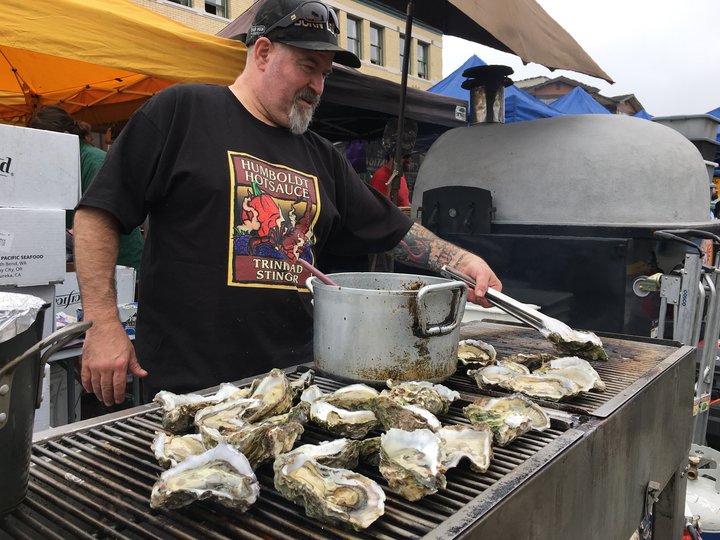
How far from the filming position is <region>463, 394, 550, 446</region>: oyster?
1159mm

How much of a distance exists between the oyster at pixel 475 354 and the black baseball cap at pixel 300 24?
115 centimetres

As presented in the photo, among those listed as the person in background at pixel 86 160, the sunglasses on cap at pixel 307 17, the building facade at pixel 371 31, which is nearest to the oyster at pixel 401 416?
the sunglasses on cap at pixel 307 17

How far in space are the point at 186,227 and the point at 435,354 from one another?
0.97 metres

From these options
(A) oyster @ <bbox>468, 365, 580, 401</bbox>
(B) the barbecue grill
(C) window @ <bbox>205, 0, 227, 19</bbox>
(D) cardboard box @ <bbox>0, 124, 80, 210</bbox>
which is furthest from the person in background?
(C) window @ <bbox>205, 0, 227, 19</bbox>

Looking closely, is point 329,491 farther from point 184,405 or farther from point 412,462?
point 184,405

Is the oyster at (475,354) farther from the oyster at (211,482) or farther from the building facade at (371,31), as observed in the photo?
the building facade at (371,31)

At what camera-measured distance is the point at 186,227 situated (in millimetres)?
1825

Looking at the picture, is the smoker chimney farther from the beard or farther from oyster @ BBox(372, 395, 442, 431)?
oyster @ BBox(372, 395, 442, 431)

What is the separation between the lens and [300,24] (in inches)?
75.0

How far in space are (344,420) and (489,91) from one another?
4.68 m

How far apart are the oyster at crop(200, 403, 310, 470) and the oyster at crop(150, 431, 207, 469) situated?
0.07 feet

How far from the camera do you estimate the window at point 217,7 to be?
17812mm

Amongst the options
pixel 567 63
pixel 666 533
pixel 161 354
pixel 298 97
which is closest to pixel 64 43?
pixel 298 97

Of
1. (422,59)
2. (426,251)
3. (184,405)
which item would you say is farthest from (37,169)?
(422,59)
